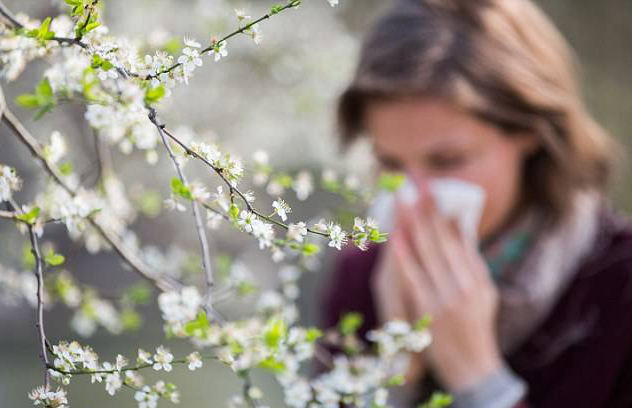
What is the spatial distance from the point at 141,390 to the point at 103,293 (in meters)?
0.38

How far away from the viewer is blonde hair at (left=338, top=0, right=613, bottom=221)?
129 cm

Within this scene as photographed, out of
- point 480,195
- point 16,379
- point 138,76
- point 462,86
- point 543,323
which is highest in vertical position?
point 16,379

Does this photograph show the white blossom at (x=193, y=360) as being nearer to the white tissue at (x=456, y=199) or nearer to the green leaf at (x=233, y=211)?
the green leaf at (x=233, y=211)

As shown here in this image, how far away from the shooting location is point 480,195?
125cm

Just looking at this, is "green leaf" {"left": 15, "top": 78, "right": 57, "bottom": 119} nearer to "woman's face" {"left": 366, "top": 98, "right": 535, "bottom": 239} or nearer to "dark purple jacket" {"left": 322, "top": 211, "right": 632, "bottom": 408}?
"woman's face" {"left": 366, "top": 98, "right": 535, "bottom": 239}

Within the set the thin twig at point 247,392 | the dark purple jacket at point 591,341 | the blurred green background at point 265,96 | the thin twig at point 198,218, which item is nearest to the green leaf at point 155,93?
the thin twig at point 198,218

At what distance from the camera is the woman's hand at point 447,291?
1.19 meters

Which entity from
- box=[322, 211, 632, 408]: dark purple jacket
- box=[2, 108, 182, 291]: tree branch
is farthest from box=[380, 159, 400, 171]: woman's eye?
box=[2, 108, 182, 291]: tree branch

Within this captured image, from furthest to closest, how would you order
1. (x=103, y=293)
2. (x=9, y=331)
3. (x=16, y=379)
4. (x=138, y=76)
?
1. (x=9, y=331)
2. (x=16, y=379)
3. (x=103, y=293)
4. (x=138, y=76)

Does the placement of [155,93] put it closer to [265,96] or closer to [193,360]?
[193,360]

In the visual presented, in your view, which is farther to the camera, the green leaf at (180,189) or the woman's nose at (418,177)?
the woman's nose at (418,177)

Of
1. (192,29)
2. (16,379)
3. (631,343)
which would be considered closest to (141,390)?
(631,343)

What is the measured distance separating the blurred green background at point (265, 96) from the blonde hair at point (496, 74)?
3.88ft

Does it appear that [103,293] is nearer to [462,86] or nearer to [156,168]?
[462,86]
